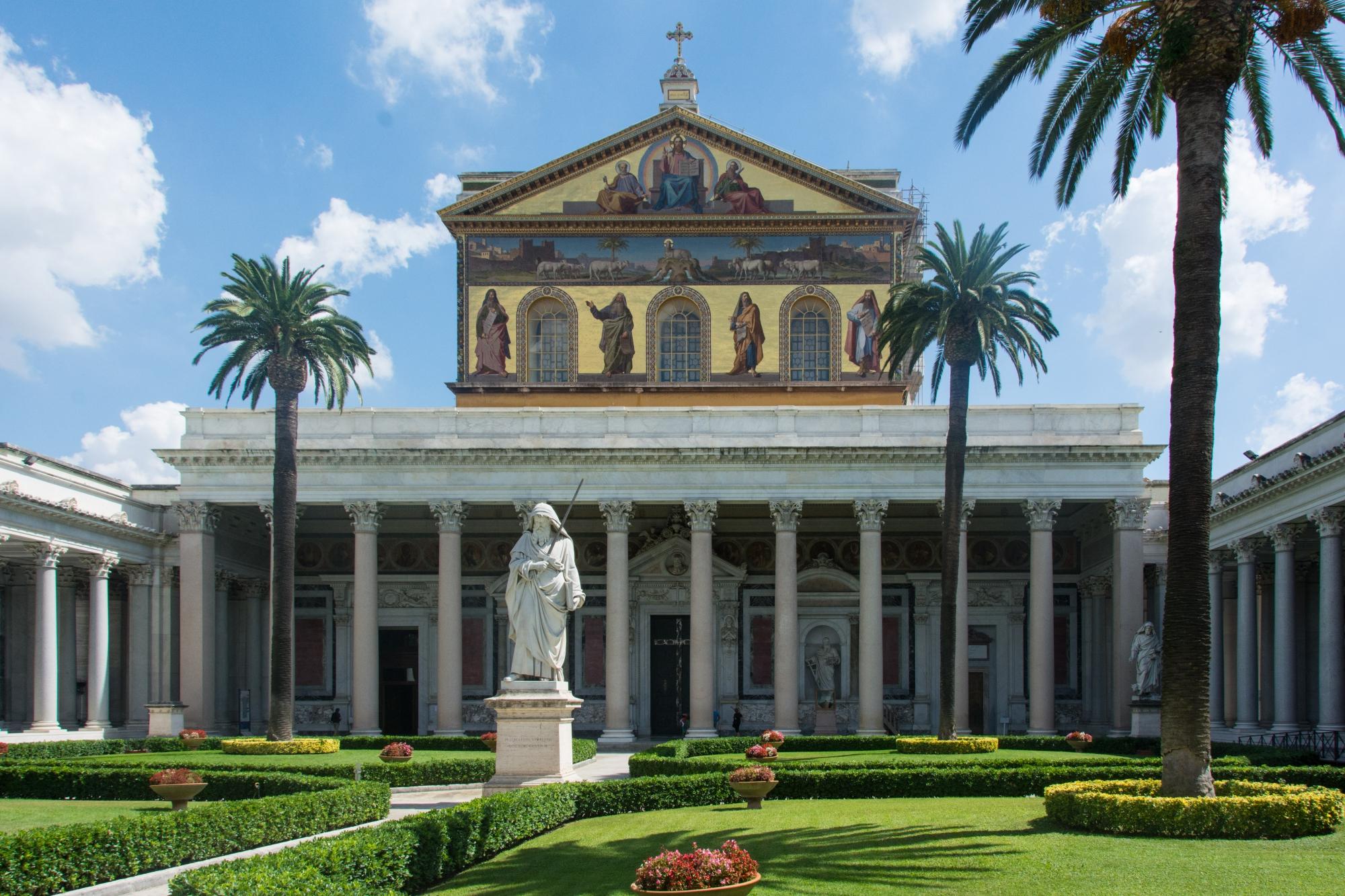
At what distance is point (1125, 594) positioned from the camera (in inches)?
1656

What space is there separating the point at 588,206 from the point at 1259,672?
2779 cm

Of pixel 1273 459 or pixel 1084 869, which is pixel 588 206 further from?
pixel 1084 869

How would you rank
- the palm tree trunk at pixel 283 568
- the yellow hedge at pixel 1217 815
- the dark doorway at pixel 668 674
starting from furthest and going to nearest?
1. the dark doorway at pixel 668 674
2. the palm tree trunk at pixel 283 568
3. the yellow hedge at pixel 1217 815

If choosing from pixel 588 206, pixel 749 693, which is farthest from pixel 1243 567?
pixel 588 206

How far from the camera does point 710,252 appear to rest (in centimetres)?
5031

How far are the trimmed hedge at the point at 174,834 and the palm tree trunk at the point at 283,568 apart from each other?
11436mm

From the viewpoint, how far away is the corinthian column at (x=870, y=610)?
1694 inches

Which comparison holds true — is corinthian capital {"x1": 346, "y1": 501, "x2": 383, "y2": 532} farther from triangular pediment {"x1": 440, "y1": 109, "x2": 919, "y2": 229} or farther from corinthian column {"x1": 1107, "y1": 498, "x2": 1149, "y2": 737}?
corinthian column {"x1": 1107, "y1": 498, "x2": 1149, "y2": 737}

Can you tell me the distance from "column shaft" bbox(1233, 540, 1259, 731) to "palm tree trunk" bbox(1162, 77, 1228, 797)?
2377 cm

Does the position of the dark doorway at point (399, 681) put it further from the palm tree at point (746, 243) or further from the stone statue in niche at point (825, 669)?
the palm tree at point (746, 243)

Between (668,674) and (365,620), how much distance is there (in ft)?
38.6

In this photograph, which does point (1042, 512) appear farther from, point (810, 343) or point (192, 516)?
point (192, 516)

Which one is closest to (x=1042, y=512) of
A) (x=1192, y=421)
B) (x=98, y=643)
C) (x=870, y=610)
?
(x=870, y=610)

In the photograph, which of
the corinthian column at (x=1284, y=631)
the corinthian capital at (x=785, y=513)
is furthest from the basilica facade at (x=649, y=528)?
the corinthian column at (x=1284, y=631)
